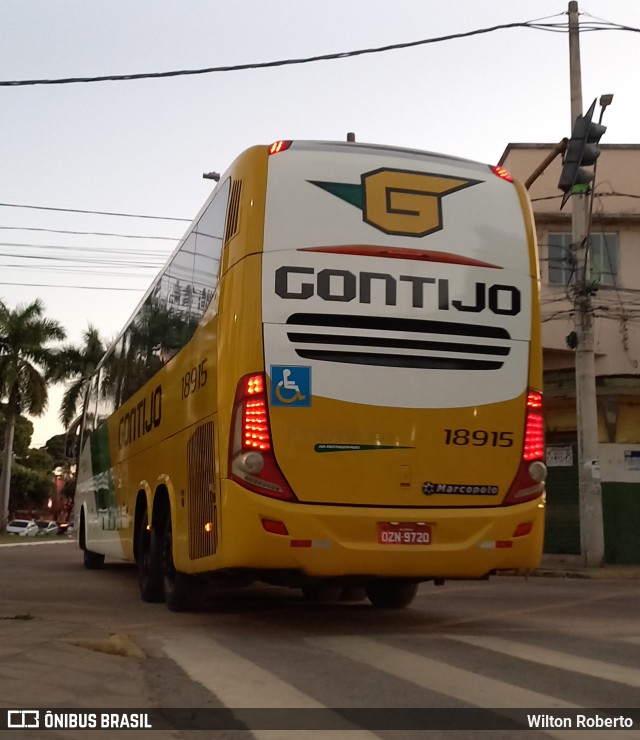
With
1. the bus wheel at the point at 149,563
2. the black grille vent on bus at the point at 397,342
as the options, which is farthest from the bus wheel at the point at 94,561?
the black grille vent on bus at the point at 397,342

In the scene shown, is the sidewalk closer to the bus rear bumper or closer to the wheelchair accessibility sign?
the bus rear bumper

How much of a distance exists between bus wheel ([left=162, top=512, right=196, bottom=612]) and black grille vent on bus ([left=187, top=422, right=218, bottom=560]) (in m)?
1.02

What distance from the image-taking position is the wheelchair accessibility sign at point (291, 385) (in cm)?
814

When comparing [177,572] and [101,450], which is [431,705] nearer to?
[177,572]

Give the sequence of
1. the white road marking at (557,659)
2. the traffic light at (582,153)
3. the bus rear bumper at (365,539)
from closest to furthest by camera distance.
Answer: the white road marking at (557,659), the bus rear bumper at (365,539), the traffic light at (582,153)

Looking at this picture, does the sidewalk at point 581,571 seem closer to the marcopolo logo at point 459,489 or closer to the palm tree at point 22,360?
the marcopolo logo at point 459,489

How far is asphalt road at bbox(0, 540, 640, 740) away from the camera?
224 inches

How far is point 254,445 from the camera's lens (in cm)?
805

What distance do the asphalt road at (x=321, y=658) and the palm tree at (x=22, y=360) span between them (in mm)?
42364

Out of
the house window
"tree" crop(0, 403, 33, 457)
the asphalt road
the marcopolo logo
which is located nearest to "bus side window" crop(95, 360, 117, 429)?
the asphalt road

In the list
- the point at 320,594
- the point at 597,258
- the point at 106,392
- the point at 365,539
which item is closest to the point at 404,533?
the point at 365,539

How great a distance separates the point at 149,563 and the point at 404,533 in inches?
157

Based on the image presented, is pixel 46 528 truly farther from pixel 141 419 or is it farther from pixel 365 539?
pixel 365 539

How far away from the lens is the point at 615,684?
6258 mm
